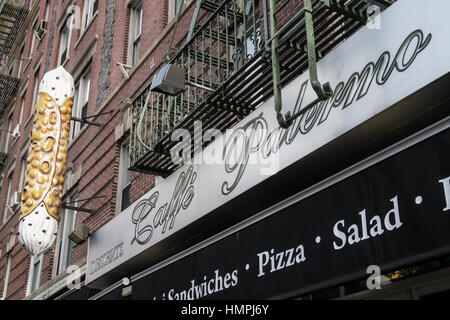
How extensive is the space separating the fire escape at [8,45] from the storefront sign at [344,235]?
18538 mm

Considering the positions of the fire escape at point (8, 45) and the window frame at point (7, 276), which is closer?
the window frame at point (7, 276)

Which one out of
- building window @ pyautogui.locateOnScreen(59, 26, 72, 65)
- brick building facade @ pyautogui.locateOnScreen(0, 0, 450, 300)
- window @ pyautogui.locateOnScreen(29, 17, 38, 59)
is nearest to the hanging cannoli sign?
brick building facade @ pyautogui.locateOnScreen(0, 0, 450, 300)

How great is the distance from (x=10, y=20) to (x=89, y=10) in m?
10.7

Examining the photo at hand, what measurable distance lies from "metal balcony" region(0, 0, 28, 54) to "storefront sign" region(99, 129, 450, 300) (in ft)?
69.9

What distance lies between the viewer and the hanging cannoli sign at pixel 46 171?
11.0 meters

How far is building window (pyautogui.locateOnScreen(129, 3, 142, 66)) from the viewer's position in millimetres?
13516

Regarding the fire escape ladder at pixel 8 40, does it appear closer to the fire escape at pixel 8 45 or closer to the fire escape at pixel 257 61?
the fire escape at pixel 8 45

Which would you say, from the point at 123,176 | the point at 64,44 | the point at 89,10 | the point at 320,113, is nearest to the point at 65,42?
the point at 64,44

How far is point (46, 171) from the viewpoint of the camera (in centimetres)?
1130

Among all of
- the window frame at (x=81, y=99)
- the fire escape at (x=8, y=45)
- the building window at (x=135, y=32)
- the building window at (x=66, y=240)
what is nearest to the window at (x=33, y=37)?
the fire escape at (x=8, y=45)

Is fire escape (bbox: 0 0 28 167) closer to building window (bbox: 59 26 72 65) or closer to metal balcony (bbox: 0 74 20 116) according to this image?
metal balcony (bbox: 0 74 20 116)

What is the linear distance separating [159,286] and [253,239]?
2.13 meters

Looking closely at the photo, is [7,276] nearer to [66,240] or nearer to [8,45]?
[66,240]
